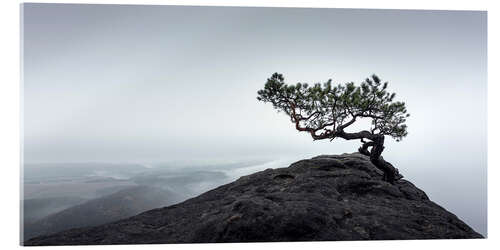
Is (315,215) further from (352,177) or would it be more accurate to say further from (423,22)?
(423,22)

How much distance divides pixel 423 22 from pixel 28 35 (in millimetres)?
10581

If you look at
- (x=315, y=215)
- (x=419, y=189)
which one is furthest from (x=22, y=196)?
(x=419, y=189)

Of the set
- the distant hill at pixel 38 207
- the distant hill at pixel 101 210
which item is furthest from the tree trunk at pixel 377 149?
the distant hill at pixel 38 207

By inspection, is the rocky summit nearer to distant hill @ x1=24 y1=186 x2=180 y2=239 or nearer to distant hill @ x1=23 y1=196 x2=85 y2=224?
distant hill @ x1=23 y1=196 x2=85 y2=224

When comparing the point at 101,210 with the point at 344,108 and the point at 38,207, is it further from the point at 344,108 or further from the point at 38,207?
the point at 344,108

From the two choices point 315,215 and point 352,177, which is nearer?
point 315,215

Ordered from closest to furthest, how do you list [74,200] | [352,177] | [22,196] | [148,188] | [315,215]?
[315,215]
[22,196]
[352,177]
[74,200]
[148,188]

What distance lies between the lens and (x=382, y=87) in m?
7.37

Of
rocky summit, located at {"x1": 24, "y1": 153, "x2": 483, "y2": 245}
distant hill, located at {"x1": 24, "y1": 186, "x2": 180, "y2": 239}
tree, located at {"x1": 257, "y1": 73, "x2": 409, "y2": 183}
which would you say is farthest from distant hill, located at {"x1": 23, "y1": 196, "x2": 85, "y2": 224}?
tree, located at {"x1": 257, "y1": 73, "x2": 409, "y2": 183}

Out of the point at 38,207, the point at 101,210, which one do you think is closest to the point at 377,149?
the point at 38,207

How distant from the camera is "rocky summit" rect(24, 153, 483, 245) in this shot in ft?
15.0

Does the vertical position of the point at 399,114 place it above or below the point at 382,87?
below

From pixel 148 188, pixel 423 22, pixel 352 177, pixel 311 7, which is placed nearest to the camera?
pixel 311 7

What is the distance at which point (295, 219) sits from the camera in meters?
4.64
